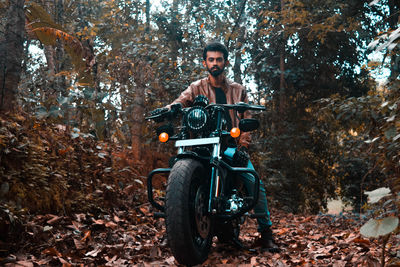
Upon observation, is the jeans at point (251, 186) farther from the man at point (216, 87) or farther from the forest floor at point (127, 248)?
the man at point (216, 87)

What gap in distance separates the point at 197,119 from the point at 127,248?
1.37 m

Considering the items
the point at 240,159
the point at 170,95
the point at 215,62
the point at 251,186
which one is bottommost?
the point at 251,186

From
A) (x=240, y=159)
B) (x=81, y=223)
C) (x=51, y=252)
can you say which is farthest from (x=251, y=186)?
(x=51, y=252)

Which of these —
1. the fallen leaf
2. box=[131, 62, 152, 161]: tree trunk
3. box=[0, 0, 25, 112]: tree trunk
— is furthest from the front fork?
box=[131, 62, 152, 161]: tree trunk

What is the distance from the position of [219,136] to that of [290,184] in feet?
24.9

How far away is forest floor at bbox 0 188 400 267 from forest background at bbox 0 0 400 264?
0.27 meters

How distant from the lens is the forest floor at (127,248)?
292 centimetres

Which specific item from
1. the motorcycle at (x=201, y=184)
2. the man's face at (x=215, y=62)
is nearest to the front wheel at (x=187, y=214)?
the motorcycle at (x=201, y=184)

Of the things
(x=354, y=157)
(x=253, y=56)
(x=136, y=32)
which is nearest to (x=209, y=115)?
(x=136, y=32)

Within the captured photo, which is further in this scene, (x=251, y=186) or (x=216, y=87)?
(x=216, y=87)

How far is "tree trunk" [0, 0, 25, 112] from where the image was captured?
4.13 metres

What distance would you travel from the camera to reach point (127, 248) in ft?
11.6

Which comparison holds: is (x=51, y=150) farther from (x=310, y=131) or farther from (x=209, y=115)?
(x=310, y=131)

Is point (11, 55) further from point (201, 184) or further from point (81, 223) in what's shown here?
point (201, 184)
